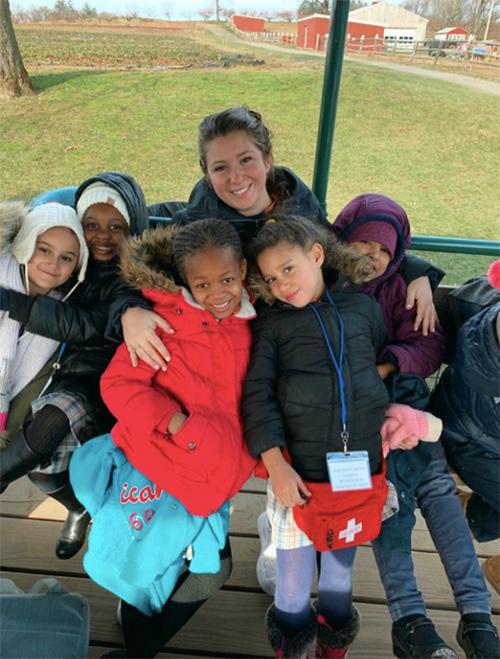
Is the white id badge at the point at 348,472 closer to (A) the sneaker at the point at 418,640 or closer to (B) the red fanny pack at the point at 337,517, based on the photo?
(B) the red fanny pack at the point at 337,517

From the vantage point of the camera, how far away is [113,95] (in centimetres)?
1088

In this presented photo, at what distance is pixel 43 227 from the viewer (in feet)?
5.33

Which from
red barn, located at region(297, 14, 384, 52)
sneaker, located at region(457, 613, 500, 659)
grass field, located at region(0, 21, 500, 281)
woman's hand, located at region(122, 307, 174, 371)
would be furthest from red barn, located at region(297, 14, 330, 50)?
sneaker, located at region(457, 613, 500, 659)

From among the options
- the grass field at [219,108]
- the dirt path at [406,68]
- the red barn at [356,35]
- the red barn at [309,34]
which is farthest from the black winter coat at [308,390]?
the dirt path at [406,68]

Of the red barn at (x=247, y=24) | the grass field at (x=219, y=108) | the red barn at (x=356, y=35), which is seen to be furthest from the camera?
the red barn at (x=247, y=24)

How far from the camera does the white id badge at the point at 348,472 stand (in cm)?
140

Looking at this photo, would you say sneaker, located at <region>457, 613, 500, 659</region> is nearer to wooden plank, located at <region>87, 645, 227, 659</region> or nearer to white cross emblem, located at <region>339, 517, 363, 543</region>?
white cross emblem, located at <region>339, 517, 363, 543</region>

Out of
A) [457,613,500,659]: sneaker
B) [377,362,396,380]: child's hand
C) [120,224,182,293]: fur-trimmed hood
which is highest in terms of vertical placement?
[120,224,182,293]: fur-trimmed hood

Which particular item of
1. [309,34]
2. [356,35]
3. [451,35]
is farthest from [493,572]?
[309,34]

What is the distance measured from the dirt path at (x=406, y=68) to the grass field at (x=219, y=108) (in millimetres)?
184

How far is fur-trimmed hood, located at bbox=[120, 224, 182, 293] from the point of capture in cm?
150

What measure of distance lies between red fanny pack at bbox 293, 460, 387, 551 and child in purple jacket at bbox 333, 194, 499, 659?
0.17 m

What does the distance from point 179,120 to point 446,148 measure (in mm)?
6016

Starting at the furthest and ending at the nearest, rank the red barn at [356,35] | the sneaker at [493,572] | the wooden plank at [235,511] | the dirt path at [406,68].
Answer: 1. the dirt path at [406,68]
2. the red barn at [356,35]
3. the wooden plank at [235,511]
4. the sneaker at [493,572]
